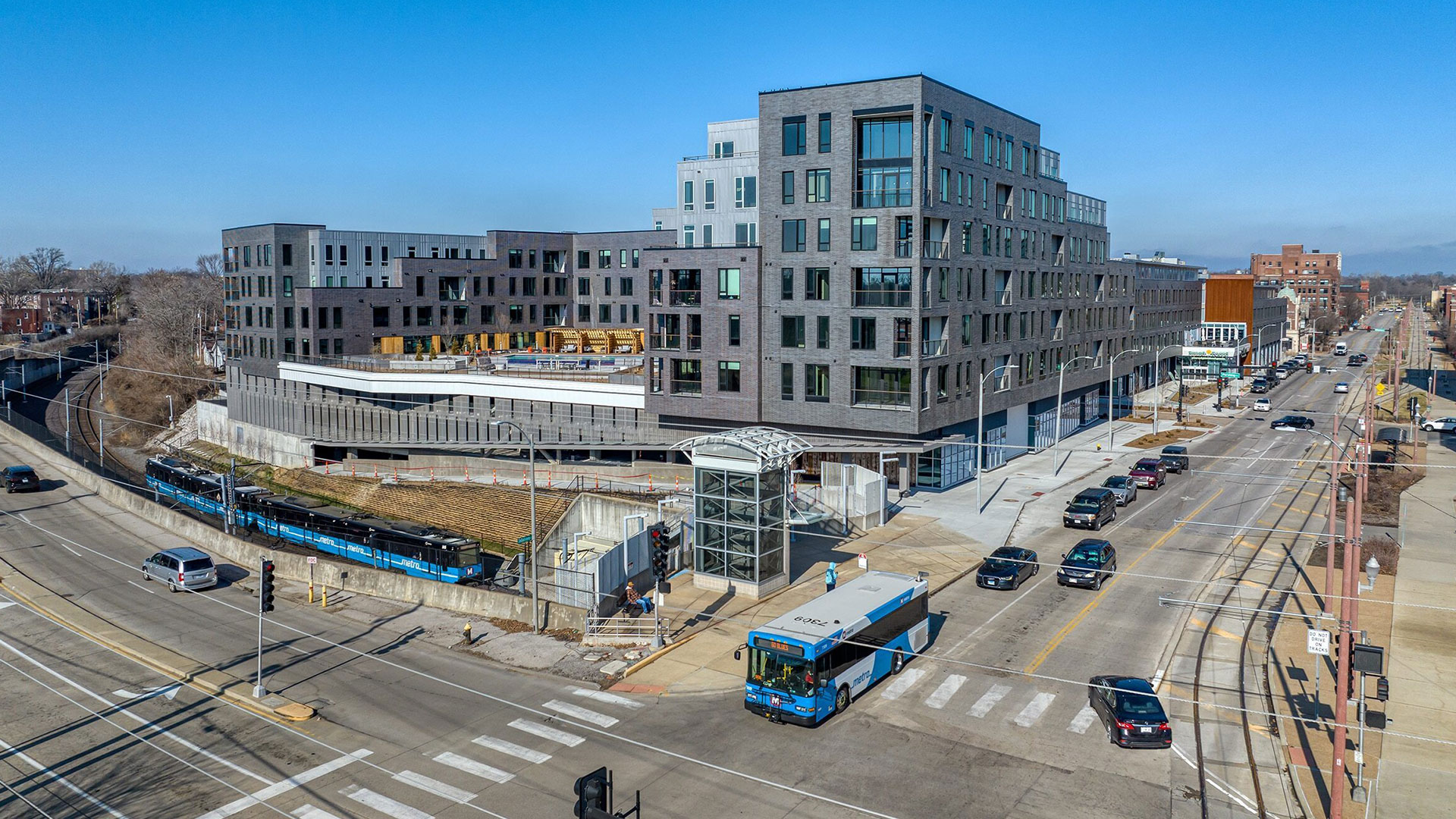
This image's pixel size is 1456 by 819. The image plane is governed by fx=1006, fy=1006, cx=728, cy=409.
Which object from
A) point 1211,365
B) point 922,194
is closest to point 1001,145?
point 922,194

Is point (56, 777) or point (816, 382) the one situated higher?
point (816, 382)

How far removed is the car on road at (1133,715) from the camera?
25.5 m

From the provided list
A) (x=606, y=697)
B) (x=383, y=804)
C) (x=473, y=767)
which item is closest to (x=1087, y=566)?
(x=606, y=697)

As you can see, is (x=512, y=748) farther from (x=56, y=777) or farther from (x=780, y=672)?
(x=56, y=777)

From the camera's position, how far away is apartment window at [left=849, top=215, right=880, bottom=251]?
5678cm

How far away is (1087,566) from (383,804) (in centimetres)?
2832

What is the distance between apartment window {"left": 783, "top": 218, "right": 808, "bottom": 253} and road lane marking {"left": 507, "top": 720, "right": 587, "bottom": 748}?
36.9 meters

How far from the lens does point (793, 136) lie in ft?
191

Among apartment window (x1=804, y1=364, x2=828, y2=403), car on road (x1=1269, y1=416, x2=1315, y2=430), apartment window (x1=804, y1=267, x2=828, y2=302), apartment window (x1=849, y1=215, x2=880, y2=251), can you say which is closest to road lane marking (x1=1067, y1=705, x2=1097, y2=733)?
apartment window (x1=804, y1=364, x2=828, y2=403)

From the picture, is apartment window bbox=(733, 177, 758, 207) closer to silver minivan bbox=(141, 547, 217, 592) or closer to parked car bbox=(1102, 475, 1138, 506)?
parked car bbox=(1102, 475, 1138, 506)

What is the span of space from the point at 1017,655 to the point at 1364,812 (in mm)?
11545

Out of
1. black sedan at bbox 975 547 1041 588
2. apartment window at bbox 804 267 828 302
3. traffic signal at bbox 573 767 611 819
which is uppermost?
apartment window at bbox 804 267 828 302

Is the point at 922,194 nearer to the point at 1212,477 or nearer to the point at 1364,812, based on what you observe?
the point at 1212,477

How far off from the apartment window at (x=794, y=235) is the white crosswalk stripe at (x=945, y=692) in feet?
108
